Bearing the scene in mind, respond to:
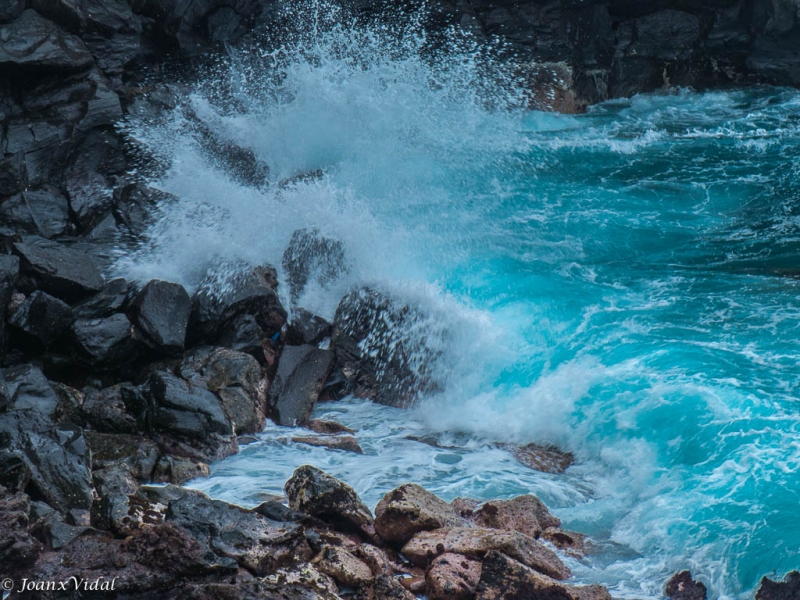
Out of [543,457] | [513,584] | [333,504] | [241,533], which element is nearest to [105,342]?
[333,504]

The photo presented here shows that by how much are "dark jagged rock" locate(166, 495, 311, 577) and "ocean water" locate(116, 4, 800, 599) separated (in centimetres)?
102

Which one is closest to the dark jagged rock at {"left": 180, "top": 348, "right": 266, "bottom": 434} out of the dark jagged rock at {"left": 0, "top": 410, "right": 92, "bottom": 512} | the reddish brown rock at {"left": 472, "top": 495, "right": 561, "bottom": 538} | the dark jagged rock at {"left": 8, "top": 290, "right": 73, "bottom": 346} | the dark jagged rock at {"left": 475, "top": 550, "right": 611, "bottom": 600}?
the dark jagged rock at {"left": 8, "top": 290, "right": 73, "bottom": 346}

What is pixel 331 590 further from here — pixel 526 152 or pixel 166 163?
pixel 526 152

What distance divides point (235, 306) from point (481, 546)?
422cm

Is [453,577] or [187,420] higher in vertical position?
[453,577]

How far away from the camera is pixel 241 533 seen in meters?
4.29

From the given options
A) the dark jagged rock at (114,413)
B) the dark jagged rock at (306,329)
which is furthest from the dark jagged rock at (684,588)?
the dark jagged rock at (306,329)

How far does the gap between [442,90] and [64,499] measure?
1049cm

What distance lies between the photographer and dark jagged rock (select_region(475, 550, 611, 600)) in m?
4.15

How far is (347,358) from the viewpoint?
8047 mm

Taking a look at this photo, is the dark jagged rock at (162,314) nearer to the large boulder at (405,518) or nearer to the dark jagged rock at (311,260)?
the dark jagged rock at (311,260)

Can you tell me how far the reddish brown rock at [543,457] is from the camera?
21.2ft

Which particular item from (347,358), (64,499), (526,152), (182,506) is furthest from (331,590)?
(526,152)

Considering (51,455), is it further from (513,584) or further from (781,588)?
(781,588)
